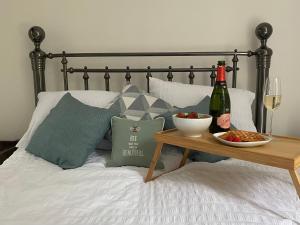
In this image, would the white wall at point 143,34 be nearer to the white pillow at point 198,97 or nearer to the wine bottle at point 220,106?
the white pillow at point 198,97

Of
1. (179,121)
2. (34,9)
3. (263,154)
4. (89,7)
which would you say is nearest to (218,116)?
(179,121)

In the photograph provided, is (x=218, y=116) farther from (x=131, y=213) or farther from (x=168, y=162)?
(x=131, y=213)

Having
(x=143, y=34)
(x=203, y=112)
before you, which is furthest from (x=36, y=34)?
(x=203, y=112)

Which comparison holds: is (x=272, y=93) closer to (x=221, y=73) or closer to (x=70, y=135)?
(x=221, y=73)

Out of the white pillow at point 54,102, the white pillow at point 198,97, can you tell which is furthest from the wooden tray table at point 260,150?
the white pillow at point 54,102

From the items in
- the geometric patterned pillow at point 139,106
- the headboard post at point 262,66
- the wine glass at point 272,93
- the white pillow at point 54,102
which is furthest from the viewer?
the headboard post at point 262,66

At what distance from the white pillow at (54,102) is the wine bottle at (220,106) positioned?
2.20 ft

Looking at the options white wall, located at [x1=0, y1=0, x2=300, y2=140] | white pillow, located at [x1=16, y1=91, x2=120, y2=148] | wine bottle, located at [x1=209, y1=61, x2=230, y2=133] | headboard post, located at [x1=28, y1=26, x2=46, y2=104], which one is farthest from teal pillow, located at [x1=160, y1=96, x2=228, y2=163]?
headboard post, located at [x1=28, y1=26, x2=46, y2=104]

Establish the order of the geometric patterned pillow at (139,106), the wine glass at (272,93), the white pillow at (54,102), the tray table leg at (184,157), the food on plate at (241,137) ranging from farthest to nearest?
the white pillow at (54,102) < the geometric patterned pillow at (139,106) < the tray table leg at (184,157) < the wine glass at (272,93) < the food on plate at (241,137)

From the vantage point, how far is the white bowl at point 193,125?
1094 millimetres

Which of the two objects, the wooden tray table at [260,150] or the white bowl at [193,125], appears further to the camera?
the white bowl at [193,125]

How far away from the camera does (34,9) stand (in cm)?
211

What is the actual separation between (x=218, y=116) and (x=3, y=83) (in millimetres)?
1687

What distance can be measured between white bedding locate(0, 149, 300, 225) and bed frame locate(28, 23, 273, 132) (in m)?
0.67
